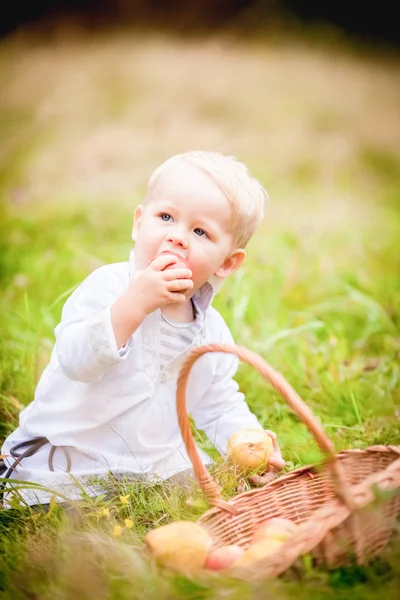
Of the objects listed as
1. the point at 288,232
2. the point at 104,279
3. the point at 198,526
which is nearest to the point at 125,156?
the point at 288,232

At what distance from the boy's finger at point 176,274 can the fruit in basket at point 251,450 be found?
1.75 feet

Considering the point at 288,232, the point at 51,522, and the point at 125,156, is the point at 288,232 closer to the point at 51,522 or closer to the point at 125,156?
the point at 125,156

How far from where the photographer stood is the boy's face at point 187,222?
1656 millimetres

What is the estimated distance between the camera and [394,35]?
20.8 feet

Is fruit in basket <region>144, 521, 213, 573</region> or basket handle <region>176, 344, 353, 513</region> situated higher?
basket handle <region>176, 344, 353, 513</region>

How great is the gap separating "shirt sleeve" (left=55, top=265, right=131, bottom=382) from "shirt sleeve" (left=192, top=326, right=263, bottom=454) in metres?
0.39

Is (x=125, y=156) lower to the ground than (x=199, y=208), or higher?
lower

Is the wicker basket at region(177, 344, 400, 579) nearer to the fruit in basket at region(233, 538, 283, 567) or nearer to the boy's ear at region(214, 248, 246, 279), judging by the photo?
the fruit in basket at region(233, 538, 283, 567)

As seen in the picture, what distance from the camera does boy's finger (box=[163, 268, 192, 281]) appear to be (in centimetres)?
154

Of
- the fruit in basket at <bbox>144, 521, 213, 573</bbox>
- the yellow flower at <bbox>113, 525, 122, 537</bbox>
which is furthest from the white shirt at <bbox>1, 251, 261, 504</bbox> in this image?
the fruit in basket at <bbox>144, 521, 213, 573</bbox>

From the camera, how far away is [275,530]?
4.69ft

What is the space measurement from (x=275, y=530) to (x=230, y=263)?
75cm

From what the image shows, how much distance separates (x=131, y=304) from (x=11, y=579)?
2.16 ft

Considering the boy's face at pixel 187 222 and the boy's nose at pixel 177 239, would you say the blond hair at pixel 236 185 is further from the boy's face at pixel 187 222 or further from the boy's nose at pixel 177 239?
the boy's nose at pixel 177 239
